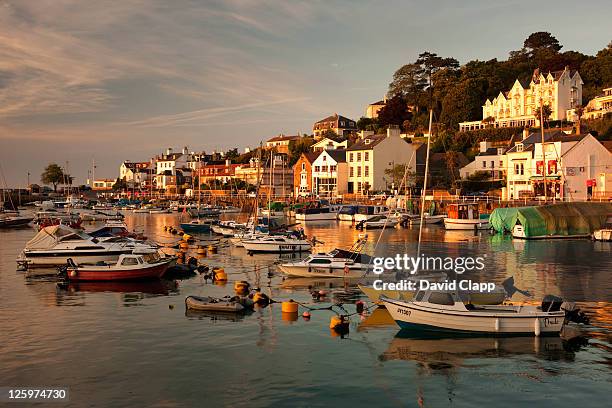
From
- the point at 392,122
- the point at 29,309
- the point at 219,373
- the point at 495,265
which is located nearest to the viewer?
the point at 219,373

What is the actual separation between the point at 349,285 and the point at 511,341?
1629 cm

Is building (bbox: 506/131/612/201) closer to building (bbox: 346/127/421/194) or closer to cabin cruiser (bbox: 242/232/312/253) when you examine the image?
building (bbox: 346/127/421/194)

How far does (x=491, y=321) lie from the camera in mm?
28328

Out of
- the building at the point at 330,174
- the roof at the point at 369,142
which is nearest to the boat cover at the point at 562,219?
the roof at the point at 369,142

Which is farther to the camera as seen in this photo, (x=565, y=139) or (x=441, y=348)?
(x=565, y=139)

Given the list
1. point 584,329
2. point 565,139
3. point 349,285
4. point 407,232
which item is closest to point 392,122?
point 565,139

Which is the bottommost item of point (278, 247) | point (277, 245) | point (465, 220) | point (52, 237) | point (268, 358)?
point (268, 358)

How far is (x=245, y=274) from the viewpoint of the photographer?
49.0 meters

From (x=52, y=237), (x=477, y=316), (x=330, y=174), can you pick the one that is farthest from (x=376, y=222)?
(x=477, y=316)

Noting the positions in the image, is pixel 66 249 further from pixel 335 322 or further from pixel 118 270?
pixel 335 322

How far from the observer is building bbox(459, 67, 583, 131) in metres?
135

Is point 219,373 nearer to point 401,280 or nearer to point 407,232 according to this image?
point 401,280

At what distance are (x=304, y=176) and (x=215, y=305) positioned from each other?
122m

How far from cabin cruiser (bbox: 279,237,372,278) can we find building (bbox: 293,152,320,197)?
104715mm
